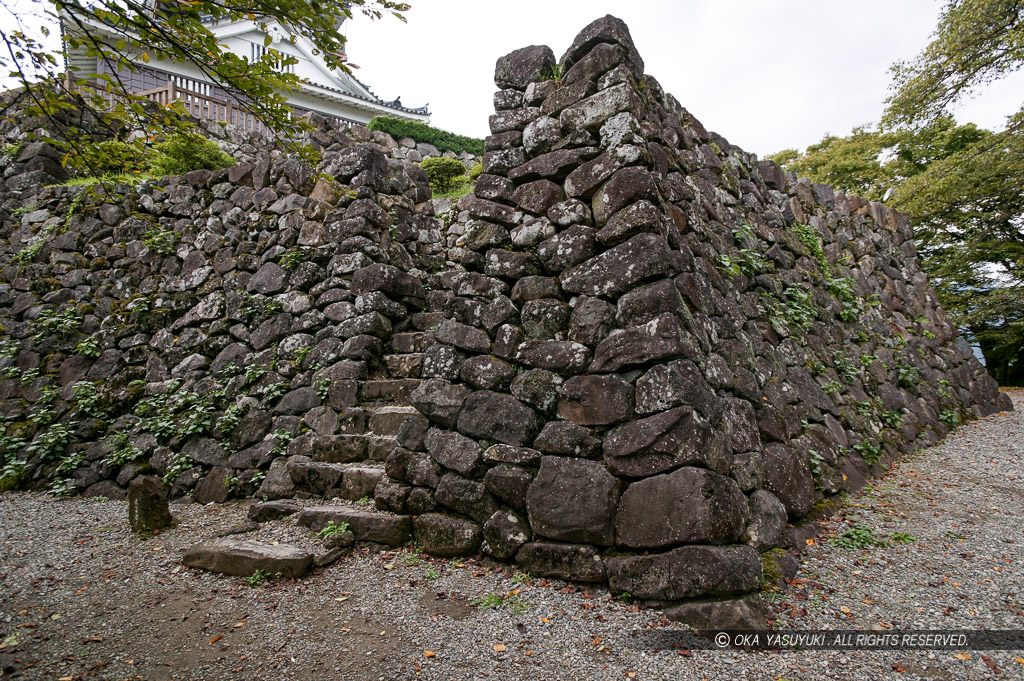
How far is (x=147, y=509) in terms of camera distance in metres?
4.27

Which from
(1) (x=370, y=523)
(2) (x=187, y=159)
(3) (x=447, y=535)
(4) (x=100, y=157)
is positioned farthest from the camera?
(2) (x=187, y=159)

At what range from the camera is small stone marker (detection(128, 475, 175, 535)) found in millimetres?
4273

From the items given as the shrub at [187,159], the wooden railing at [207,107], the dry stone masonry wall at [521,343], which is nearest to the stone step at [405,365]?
the dry stone masonry wall at [521,343]

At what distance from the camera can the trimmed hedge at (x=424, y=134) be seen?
13.5 metres

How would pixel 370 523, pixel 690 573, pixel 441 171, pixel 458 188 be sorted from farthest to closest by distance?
1. pixel 441 171
2. pixel 458 188
3. pixel 370 523
4. pixel 690 573

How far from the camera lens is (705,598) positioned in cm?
251

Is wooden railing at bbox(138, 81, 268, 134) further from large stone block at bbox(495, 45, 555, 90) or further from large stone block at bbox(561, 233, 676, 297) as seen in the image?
large stone block at bbox(561, 233, 676, 297)

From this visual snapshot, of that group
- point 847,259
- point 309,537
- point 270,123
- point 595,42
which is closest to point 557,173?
point 595,42

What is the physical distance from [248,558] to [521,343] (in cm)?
232

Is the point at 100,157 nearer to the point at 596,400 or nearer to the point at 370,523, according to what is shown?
the point at 370,523

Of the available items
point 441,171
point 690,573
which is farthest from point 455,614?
point 441,171

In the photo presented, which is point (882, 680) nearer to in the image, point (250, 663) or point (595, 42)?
point (250, 663)

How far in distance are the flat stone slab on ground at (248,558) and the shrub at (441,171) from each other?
24.4 ft

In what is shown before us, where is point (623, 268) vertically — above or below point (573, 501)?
above
